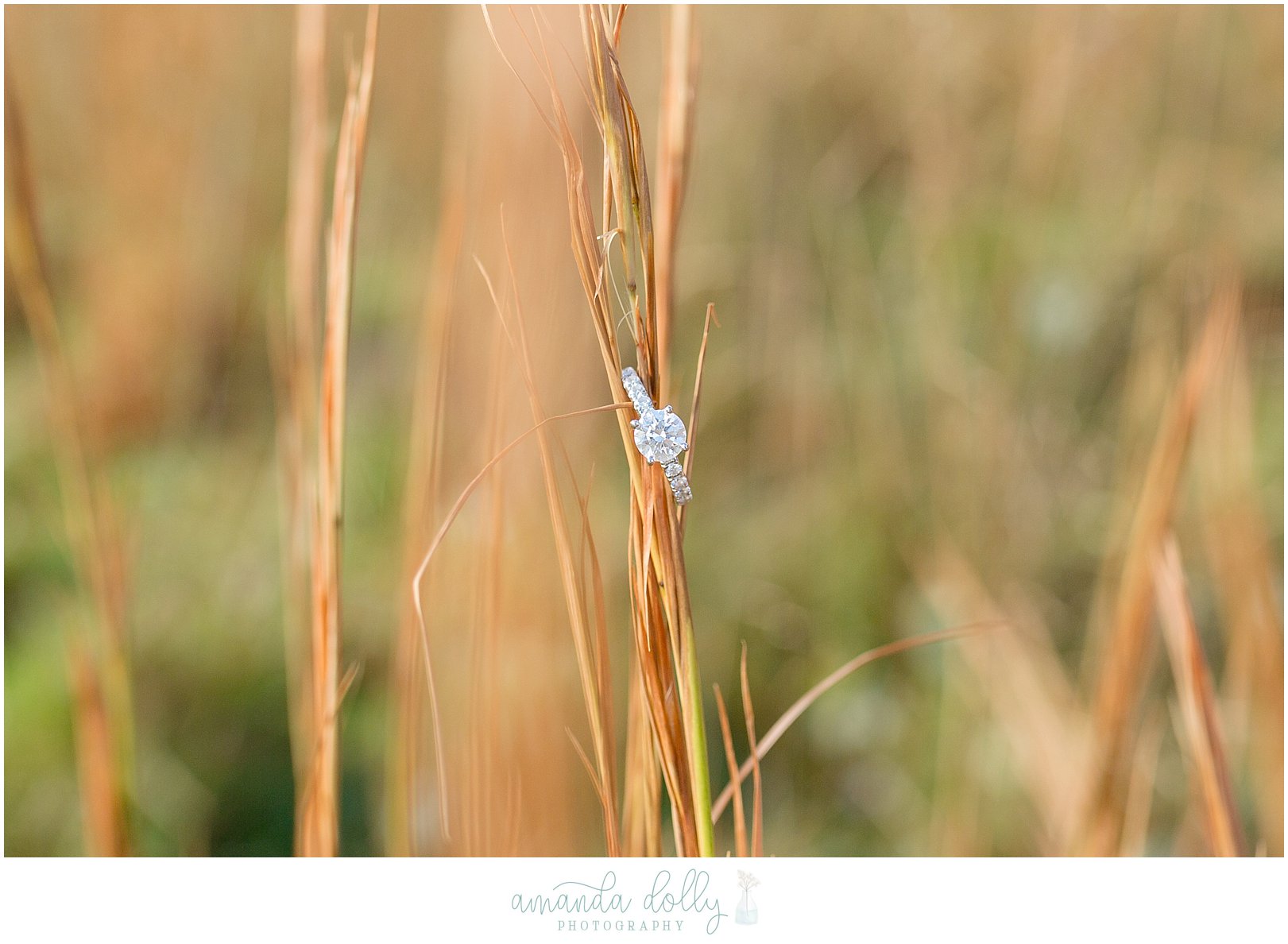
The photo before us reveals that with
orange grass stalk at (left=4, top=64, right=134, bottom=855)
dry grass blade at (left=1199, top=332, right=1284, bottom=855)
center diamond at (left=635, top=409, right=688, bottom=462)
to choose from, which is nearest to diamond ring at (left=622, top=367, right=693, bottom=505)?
center diamond at (left=635, top=409, right=688, bottom=462)

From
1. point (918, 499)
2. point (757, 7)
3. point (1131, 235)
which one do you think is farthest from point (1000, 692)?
point (757, 7)

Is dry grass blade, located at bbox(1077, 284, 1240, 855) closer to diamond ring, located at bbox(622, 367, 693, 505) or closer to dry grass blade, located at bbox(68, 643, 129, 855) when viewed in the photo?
diamond ring, located at bbox(622, 367, 693, 505)

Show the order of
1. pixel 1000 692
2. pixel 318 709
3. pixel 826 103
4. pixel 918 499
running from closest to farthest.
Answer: pixel 318 709 → pixel 1000 692 → pixel 918 499 → pixel 826 103

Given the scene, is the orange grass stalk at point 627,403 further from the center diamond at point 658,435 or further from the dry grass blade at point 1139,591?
the dry grass blade at point 1139,591

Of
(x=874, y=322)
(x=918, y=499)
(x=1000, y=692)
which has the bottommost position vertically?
(x=1000, y=692)
